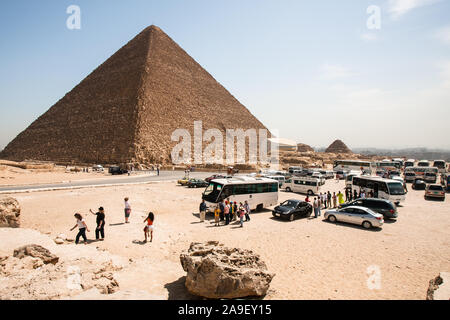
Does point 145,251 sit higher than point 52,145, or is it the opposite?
point 52,145

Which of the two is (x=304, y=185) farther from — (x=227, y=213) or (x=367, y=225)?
(x=227, y=213)

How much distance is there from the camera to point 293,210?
14.9 m

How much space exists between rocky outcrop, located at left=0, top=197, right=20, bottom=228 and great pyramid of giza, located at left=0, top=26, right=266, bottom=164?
38.8m

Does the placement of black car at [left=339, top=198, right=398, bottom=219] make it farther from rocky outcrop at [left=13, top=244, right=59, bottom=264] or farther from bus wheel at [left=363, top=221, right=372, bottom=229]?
rocky outcrop at [left=13, top=244, right=59, bottom=264]

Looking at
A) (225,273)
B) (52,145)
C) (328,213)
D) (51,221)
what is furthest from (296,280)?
(52,145)

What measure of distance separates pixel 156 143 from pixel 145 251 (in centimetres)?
4784

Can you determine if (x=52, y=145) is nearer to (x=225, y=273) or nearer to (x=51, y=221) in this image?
(x=51, y=221)

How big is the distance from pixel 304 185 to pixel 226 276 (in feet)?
67.0

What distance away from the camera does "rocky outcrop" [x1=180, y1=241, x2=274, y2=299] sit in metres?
5.82

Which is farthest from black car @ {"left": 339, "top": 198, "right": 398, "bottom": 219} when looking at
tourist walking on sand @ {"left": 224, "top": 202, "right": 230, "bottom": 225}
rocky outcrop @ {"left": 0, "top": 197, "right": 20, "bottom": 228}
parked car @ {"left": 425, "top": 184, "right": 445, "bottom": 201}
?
rocky outcrop @ {"left": 0, "top": 197, "right": 20, "bottom": 228}

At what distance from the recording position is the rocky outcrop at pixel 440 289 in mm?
5285

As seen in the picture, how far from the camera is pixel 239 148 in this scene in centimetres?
7394

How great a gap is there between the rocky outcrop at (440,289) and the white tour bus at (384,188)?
48.0 feet

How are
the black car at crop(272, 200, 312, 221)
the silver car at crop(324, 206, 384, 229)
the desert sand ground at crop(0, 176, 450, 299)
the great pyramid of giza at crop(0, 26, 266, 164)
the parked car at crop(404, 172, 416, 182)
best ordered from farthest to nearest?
the great pyramid of giza at crop(0, 26, 266, 164) → the parked car at crop(404, 172, 416, 182) → the black car at crop(272, 200, 312, 221) → the silver car at crop(324, 206, 384, 229) → the desert sand ground at crop(0, 176, 450, 299)
